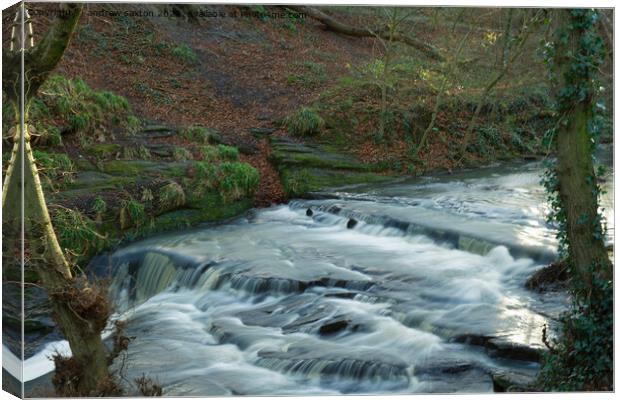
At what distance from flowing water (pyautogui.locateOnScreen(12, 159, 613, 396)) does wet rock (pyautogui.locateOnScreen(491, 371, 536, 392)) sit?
5cm

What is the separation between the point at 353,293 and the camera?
22.6ft

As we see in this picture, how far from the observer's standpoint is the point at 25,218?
576 cm

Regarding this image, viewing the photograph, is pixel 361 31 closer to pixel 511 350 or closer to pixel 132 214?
pixel 132 214

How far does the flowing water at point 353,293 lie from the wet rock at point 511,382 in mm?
54

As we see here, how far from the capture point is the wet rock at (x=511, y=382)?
6.01 meters

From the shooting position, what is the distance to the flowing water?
6.12m

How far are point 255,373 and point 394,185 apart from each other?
2444mm

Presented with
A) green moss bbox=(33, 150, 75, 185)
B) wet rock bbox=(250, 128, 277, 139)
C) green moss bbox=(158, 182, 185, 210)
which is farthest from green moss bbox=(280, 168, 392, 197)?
green moss bbox=(33, 150, 75, 185)

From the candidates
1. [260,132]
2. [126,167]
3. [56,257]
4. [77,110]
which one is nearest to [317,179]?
[260,132]

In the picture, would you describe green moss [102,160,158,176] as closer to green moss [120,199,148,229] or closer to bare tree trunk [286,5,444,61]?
green moss [120,199,148,229]

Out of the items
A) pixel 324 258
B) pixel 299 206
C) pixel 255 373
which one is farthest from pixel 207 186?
pixel 255 373

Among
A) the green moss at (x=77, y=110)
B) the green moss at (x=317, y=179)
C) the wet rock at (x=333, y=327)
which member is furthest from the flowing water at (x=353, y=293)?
the green moss at (x=77, y=110)

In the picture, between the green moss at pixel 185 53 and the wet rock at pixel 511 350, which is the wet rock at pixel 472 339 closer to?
the wet rock at pixel 511 350

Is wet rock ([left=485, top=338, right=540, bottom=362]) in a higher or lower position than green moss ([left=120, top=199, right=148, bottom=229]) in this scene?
lower
